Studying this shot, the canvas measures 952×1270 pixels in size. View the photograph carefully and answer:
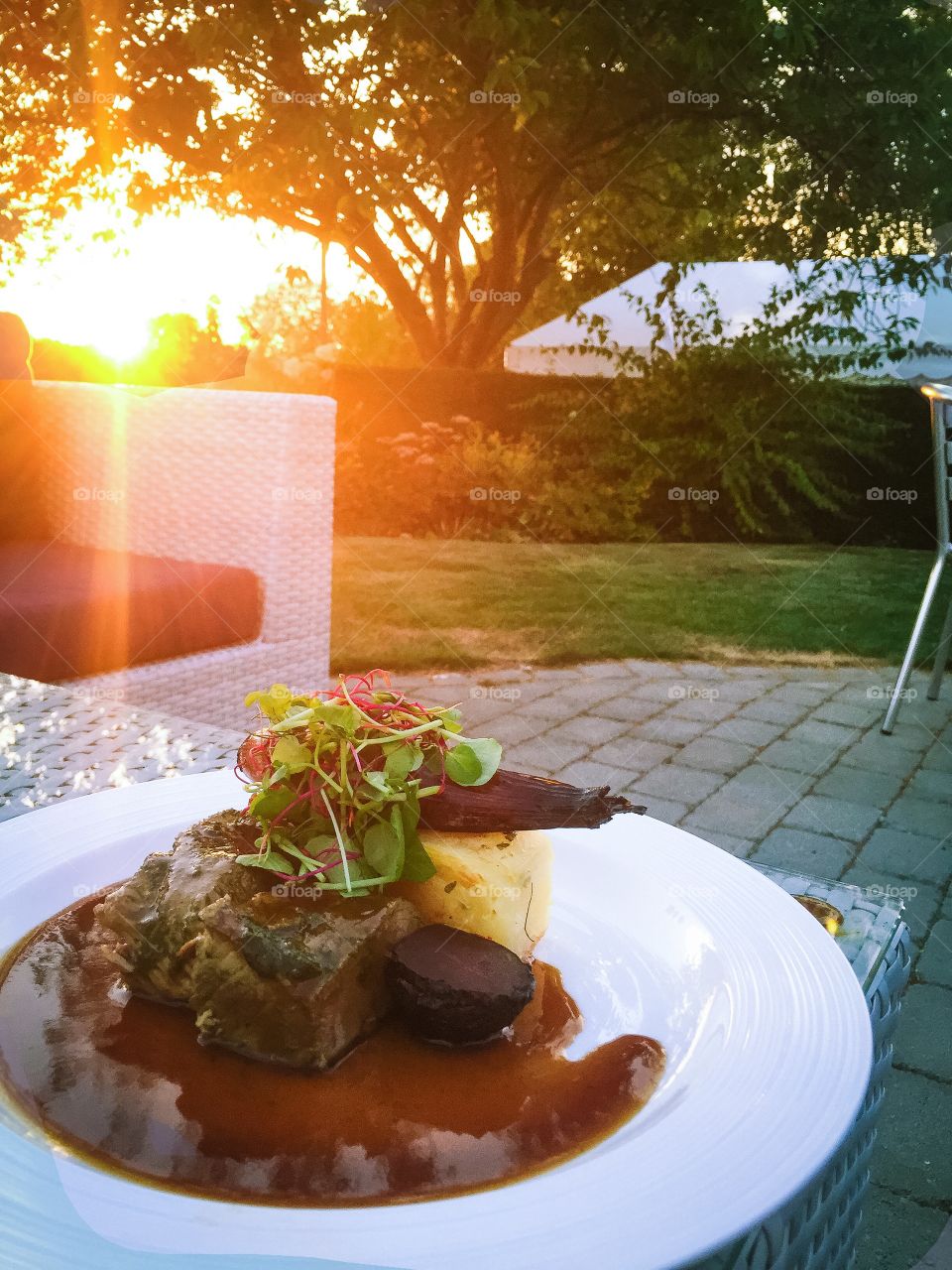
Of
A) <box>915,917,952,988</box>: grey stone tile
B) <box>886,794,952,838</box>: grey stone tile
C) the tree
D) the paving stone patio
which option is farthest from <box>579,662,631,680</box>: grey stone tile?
the tree

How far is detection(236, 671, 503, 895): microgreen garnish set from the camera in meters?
1.10

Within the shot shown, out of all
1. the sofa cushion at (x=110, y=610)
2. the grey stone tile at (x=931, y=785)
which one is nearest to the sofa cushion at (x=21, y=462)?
the sofa cushion at (x=110, y=610)

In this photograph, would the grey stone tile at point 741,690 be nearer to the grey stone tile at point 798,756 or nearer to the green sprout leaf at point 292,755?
the grey stone tile at point 798,756

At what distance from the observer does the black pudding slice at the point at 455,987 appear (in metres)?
0.98

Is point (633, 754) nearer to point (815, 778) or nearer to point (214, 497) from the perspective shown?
point (815, 778)

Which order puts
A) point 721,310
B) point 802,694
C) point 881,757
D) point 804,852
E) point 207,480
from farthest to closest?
point 721,310
point 802,694
point 881,757
point 207,480
point 804,852

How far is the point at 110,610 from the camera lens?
313cm

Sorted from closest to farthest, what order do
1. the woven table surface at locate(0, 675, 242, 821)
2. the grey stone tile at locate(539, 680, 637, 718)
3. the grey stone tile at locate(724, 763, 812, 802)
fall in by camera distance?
the woven table surface at locate(0, 675, 242, 821) < the grey stone tile at locate(724, 763, 812, 802) < the grey stone tile at locate(539, 680, 637, 718)

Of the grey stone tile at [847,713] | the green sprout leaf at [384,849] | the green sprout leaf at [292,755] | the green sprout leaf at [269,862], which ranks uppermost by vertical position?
the green sprout leaf at [292,755]

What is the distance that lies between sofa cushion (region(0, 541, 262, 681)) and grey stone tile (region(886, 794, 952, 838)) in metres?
2.43

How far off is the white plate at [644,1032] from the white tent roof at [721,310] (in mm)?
9598

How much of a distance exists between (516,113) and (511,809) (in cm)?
978

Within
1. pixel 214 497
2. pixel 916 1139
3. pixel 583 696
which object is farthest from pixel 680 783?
pixel 214 497

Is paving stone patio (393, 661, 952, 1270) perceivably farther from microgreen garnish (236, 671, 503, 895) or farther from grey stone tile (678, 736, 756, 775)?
microgreen garnish (236, 671, 503, 895)
